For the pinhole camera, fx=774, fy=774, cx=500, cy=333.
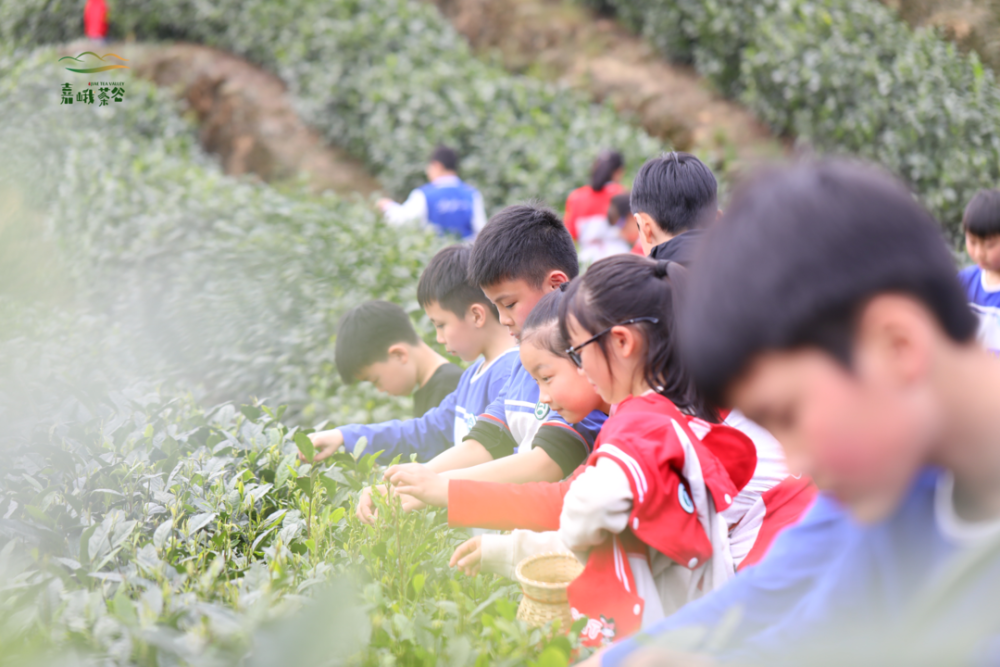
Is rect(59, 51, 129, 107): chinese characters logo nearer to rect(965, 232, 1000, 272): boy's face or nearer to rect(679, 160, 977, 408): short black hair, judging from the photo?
rect(965, 232, 1000, 272): boy's face

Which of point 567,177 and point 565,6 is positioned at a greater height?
point 565,6

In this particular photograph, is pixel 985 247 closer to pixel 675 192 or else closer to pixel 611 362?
pixel 675 192

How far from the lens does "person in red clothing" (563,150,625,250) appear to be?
6.83 meters

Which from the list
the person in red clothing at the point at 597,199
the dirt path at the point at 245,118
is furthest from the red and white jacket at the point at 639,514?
the dirt path at the point at 245,118

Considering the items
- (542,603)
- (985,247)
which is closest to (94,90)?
(985,247)

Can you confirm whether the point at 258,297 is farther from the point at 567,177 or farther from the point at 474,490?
the point at 567,177

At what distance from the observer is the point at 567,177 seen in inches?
348

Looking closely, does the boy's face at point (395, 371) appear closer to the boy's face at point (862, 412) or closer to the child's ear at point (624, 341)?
the child's ear at point (624, 341)

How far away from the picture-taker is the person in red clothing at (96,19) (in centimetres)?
1283

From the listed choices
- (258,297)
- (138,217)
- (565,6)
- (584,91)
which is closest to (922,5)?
(584,91)

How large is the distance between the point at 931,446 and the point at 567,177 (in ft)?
26.9

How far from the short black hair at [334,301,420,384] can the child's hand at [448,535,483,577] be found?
66.8 inches

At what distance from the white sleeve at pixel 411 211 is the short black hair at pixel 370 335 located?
2993 mm

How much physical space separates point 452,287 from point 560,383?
1056mm
